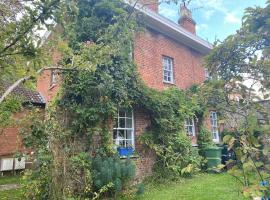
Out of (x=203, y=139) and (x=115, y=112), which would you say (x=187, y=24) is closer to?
(x=203, y=139)

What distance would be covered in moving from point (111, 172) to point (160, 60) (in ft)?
22.3

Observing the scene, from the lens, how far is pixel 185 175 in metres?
10.1

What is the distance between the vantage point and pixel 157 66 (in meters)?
11.8

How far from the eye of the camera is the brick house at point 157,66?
9.45 meters

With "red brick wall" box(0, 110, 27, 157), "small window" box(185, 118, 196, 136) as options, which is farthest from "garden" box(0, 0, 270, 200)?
"red brick wall" box(0, 110, 27, 157)

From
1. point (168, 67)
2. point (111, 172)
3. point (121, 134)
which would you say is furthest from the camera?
point (168, 67)

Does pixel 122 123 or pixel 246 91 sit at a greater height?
pixel 122 123

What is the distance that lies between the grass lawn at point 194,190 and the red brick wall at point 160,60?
4407 millimetres

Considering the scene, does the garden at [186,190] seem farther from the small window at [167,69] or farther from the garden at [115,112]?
the small window at [167,69]

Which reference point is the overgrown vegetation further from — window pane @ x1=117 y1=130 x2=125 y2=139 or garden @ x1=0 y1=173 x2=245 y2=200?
window pane @ x1=117 y1=130 x2=125 y2=139

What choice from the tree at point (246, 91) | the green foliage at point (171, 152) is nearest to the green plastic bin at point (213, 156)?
the green foliage at point (171, 152)

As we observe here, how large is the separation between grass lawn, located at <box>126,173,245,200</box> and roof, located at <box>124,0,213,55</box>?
6.80 metres

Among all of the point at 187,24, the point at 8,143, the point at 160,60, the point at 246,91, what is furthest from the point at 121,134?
the point at 187,24

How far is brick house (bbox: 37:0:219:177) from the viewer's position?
31.0ft
